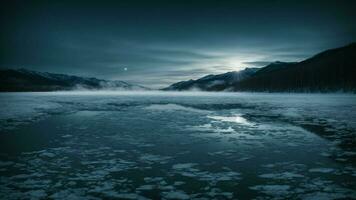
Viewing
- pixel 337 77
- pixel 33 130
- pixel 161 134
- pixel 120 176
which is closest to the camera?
pixel 120 176

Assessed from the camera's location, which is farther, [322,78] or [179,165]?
[322,78]

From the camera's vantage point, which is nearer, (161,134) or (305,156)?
(305,156)

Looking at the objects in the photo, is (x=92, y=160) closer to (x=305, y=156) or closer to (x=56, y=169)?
(x=56, y=169)

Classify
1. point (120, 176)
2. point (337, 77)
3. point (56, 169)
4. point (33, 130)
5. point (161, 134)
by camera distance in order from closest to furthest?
point (120, 176) < point (56, 169) < point (161, 134) < point (33, 130) < point (337, 77)

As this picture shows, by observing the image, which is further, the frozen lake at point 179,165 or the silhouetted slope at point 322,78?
the silhouetted slope at point 322,78

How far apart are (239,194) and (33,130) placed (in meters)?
14.5

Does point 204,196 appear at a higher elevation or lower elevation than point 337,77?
lower

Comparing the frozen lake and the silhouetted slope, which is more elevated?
the silhouetted slope

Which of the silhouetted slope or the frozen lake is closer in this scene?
the frozen lake

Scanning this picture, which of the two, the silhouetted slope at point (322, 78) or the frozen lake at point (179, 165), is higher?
the silhouetted slope at point (322, 78)

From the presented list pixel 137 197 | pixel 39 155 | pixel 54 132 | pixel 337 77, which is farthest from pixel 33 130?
pixel 337 77

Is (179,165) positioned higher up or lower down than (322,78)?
lower down

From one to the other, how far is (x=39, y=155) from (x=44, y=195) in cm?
470

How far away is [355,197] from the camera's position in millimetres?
6766
